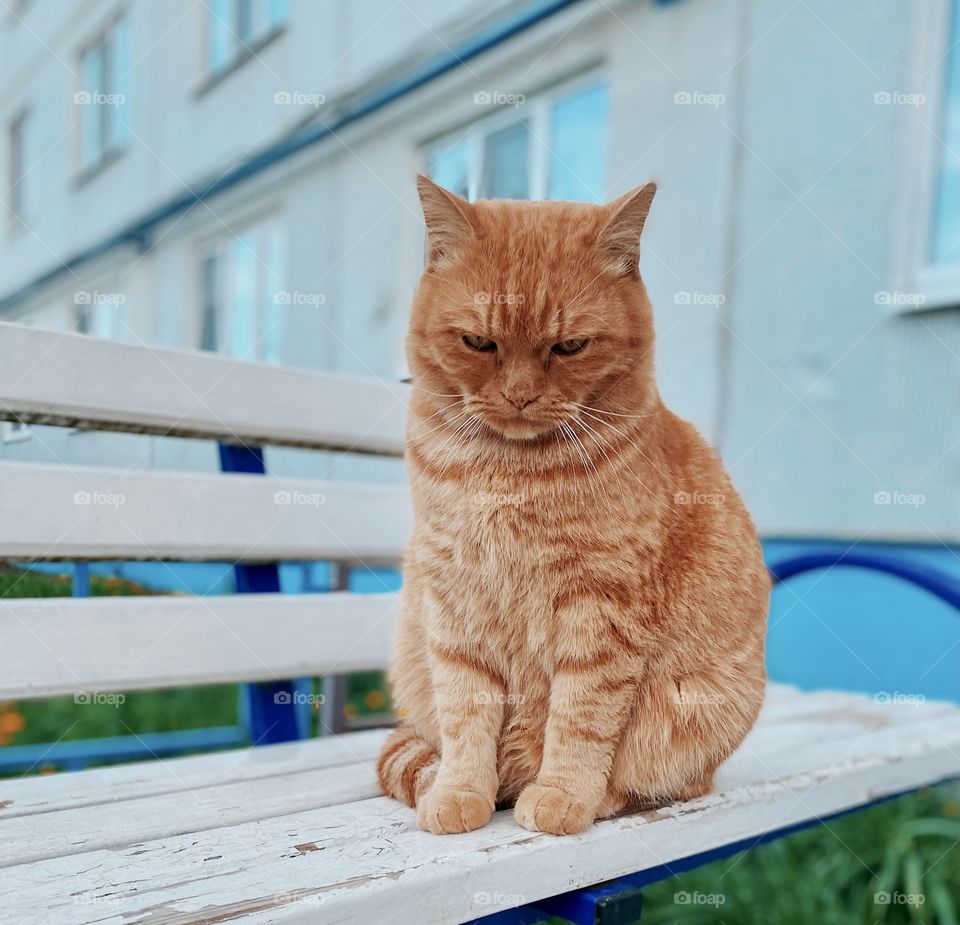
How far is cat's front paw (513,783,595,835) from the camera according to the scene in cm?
102

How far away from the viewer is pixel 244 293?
3777mm

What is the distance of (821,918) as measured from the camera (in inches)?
71.0

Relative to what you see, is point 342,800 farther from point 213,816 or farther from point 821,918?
point 821,918

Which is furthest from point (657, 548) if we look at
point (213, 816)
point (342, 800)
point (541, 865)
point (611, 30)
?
point (611, 30)
